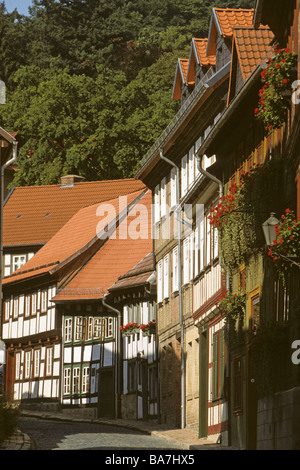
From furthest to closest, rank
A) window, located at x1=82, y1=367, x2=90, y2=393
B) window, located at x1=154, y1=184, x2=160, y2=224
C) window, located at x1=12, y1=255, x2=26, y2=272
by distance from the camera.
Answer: window, located at x1=12, y1=255, x2=26, y2=272, window, located at x1=82, y1=367, x2=90, y2=393, window, located at x1=154, y1=184, x2=160, y2=224

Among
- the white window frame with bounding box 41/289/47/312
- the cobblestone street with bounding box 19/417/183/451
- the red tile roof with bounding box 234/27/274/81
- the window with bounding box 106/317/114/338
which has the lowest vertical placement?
the cobblestone street with bounding box 19/417/183/451

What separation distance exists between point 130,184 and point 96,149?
334 centimetres

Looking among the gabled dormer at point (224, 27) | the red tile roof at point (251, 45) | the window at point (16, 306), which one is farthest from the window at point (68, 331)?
the red tile roof at point (251, 45)

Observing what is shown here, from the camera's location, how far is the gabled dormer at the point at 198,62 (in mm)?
33375

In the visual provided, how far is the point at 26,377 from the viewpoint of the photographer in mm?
50219

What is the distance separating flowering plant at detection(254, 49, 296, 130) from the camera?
766 inches

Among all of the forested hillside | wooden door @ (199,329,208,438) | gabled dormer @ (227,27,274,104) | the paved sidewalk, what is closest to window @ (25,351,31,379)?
the paved sidewalk

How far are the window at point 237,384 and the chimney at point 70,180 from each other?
36.5m

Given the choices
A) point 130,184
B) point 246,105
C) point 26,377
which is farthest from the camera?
point 130,184

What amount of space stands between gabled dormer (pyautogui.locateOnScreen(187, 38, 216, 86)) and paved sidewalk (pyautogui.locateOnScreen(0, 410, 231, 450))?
380 inches

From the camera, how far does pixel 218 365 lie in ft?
94.0

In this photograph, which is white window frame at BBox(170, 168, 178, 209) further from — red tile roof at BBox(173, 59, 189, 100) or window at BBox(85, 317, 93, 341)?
window at BBox(85, 317, 93, 341)

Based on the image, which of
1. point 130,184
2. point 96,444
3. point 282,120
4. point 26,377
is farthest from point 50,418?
point 282,120
